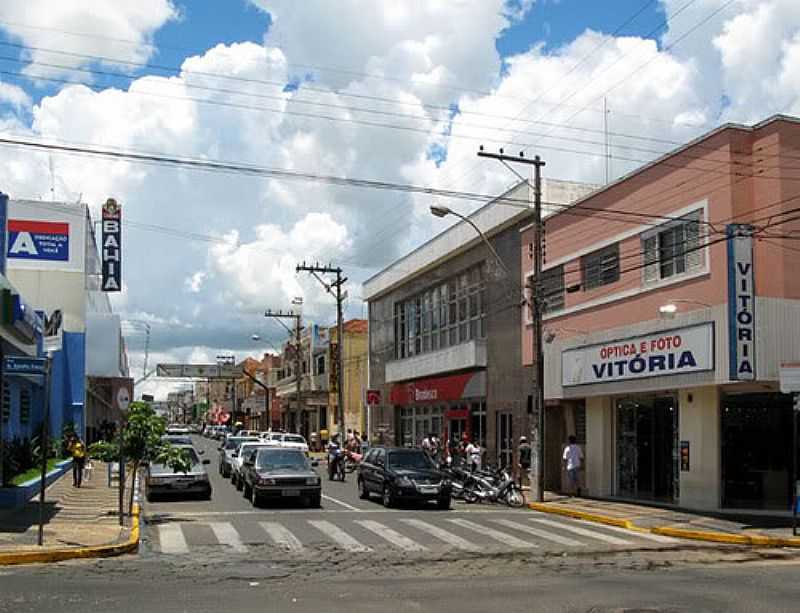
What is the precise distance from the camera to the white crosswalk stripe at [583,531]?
18.0 meters

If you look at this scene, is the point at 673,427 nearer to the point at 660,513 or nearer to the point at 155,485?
Result: the point at 660,513

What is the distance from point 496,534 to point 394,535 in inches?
78.3

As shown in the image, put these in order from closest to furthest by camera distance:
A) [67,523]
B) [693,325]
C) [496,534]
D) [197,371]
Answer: [496,534] → [67,523] → [693,325] → [197,371]

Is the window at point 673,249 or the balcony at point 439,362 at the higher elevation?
the window at point 673,249

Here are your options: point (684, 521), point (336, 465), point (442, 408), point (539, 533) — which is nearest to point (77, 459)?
point (336, 465)

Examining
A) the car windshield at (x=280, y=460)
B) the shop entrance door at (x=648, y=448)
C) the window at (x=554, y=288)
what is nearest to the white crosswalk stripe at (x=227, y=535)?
the car windshield at (x=280, y=460)

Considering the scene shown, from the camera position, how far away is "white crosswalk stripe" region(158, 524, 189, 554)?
16.3 m

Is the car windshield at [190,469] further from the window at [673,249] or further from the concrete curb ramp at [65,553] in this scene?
the window at [673,249]

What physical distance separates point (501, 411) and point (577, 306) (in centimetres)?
661

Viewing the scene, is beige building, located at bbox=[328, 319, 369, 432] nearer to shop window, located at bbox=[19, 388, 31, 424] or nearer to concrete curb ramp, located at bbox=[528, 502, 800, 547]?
shop window, located at bbox=[19, 388, 31, 424]

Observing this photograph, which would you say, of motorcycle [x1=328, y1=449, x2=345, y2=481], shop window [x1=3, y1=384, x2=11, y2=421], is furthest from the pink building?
shop window [x1=3, y1=384, x2=11, y2=421]

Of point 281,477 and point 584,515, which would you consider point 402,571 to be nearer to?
point 584,515

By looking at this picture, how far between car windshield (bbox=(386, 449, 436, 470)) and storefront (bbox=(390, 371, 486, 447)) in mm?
10238

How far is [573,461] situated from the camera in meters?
26.9
